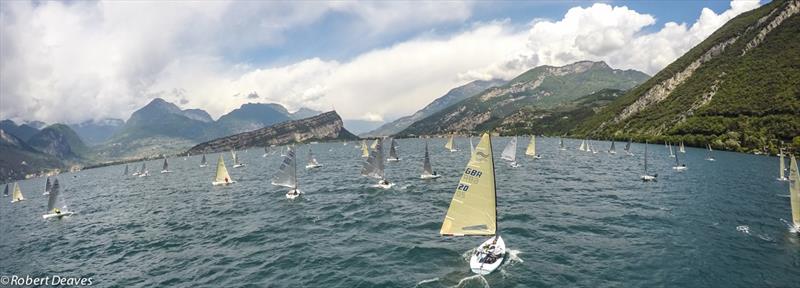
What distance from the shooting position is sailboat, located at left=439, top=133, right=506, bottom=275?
1139 inches

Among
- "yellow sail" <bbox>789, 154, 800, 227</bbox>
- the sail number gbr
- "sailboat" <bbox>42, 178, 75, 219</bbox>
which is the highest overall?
the sail number gbr

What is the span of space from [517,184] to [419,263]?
45045 millimetres

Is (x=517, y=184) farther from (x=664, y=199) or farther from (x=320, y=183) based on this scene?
(x=320, y=183)

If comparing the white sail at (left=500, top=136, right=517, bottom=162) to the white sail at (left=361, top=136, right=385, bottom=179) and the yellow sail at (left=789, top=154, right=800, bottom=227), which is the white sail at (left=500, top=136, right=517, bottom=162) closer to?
the white sail at (left=361, top=136, right=385, bottom=179)

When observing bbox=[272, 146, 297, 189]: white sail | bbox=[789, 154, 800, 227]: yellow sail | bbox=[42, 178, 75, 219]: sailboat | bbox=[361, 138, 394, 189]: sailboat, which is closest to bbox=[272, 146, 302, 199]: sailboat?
bbox=[272, 146, 297, 189]: white sail

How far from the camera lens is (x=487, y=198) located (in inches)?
1176

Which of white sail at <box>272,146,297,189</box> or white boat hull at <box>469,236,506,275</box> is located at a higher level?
white sail at <box>272,146,297,189</box>

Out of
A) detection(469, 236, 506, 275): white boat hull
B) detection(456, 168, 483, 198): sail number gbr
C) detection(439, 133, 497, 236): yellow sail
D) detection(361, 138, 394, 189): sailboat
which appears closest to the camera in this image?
detection(469, 236, 506, 275): white boat hull

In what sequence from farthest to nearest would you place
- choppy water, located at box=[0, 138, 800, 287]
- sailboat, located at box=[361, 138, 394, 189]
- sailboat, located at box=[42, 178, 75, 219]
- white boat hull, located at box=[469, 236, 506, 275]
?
1. sailboat, located at box=[42, 178, 75, 219]
2. sailboat, located at box=[361, 138, 394, 189]
3. choppy water, located at box=[0, 138, 800, 287]
4. white boat hull, located at box=[469, 236, 506, 275]

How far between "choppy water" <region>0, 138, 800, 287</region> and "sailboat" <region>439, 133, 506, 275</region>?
62.6 inches

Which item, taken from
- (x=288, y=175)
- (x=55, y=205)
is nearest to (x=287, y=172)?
(x=288, y=175)

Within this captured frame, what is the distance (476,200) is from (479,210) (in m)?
0.89

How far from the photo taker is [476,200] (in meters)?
30.3

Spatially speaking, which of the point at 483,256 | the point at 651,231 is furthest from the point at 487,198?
the point at 651,231
